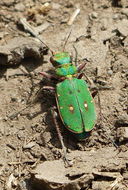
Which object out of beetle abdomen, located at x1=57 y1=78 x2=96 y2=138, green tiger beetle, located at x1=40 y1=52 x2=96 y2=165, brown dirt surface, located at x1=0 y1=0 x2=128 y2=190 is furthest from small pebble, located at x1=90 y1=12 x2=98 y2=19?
beetle abdomen, located at x1=57 y1=78 x2=96 y2=138

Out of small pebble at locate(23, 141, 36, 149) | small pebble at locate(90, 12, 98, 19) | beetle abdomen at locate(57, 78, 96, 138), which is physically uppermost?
small pebble at locate(90, 12, 98, 19)

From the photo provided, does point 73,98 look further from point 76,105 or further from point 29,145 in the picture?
point 29,145

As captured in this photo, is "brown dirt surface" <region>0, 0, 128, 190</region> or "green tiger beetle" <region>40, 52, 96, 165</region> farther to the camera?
"green tiger beetle" <region>40, 52, 96, 165</region>

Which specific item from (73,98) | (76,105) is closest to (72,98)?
(73,98)

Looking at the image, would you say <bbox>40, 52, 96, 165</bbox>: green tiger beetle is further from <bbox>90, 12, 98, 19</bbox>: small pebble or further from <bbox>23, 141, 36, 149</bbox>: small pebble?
<bbox>90, 12, 98, 19</bbox>: small pebble

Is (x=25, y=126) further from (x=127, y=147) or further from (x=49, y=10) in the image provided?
(x=49, y=10)

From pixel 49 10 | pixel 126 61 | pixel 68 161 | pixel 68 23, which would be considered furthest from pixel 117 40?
pixel 68 161

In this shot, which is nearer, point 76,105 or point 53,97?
point 76,105
